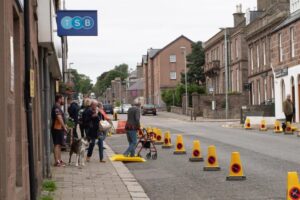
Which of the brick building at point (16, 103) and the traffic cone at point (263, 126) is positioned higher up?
the brick building at point (16, 103)

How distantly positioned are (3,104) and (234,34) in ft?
212

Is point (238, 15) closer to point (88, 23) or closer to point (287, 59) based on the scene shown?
point (287, 59)

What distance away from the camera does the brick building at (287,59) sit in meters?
41.7

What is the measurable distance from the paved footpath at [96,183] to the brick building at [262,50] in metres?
38.3

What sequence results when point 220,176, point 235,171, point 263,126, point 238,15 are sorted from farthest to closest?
point 238,15 < point 263,126 < point 220,176 < point 235,171

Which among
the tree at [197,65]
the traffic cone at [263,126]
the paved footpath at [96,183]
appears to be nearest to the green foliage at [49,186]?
the paved footpath at [96,183]

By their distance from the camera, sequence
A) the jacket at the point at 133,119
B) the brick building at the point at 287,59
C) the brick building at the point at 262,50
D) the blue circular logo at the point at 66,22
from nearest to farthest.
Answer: the blue circular logo at the point at 66,22 → the jacket at the point at 133,119 → the brick building at the point at 287,59 → the brick building at the point at 262,50

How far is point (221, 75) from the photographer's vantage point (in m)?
74.2

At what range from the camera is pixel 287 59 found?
Answer: 44.2m

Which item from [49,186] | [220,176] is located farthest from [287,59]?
[49,186]

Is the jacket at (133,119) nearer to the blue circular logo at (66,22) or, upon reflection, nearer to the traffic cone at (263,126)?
the blue circular logo at (66,22)

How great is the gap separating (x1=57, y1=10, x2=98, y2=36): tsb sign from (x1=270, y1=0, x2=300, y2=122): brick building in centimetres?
2869

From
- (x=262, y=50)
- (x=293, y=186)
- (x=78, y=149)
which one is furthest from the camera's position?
(x=262, y=50)

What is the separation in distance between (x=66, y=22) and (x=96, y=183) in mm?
4262
